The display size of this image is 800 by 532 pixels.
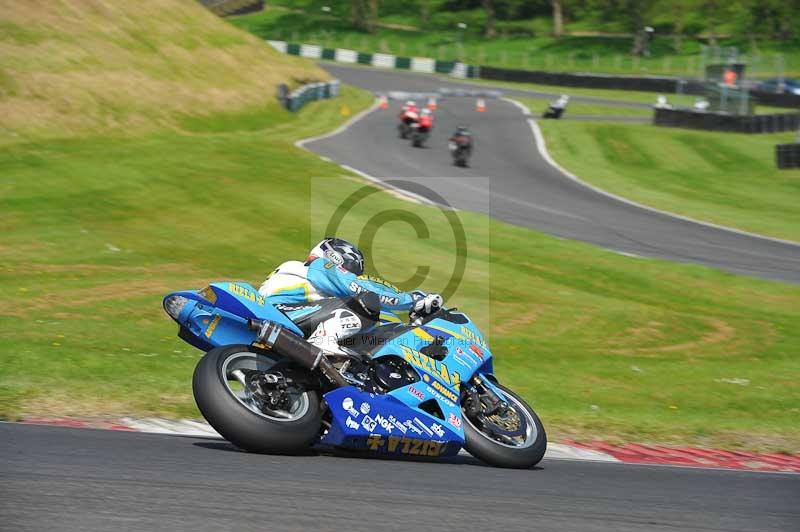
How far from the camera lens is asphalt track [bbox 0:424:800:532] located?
16.6 ft

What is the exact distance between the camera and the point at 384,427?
7.21m

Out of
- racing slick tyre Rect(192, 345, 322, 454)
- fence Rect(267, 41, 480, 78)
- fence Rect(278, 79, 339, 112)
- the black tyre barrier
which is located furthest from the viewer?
fence Rect(267, 41, 480, 78)

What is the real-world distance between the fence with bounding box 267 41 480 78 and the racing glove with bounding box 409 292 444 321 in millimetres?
58128

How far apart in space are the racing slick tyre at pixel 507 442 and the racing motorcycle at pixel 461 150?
77.9ft

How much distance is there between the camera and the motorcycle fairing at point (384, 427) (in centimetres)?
711

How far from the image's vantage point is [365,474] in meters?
6.47

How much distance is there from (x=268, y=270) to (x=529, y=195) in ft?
39.2

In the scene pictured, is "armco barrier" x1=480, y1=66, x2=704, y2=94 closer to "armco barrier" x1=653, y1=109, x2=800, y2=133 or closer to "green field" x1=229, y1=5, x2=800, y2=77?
"green field" x1=229, y1=5, x2=800, y2=77

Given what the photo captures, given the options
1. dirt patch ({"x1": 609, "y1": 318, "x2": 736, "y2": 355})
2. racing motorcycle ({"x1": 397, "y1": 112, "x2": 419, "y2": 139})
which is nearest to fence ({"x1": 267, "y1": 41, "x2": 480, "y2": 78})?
racing motorcycle ({"x1": 397, "y1": 112, "x2": 419, "y2": 139})

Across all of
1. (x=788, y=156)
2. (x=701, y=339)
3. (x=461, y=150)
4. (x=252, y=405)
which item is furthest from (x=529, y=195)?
(x=252, y=405)

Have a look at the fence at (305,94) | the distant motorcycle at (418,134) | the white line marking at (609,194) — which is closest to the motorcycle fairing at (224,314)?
the white line marking at (609,194)

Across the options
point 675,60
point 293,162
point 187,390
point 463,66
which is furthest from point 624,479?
point 675,60

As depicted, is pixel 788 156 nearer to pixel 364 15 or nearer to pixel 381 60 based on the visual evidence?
pixel 381 60

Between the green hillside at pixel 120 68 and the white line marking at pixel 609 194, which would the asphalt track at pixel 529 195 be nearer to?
the white line marking at pixel 609 194
